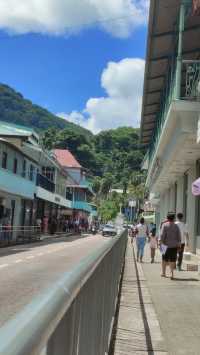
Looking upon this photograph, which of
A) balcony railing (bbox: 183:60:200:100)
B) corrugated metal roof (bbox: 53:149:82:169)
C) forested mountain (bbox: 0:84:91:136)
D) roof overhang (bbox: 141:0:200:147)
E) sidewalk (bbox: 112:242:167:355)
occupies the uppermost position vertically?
forested mountain (bbox: 0:84:91:136)

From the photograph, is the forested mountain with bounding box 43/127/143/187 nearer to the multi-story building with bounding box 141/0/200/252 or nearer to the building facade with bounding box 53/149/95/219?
the building facade with bounding box 53/149/95/219

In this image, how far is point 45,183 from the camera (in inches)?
2078

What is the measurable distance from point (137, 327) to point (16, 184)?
30.8 metres

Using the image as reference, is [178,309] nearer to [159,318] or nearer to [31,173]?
[159,318]

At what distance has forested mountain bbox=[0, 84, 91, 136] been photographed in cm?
15038

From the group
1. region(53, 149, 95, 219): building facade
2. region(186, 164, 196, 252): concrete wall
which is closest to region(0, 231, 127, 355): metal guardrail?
region(186, 164, 196, 252): concrete wall

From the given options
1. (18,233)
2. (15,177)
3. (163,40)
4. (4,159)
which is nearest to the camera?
(163,40)

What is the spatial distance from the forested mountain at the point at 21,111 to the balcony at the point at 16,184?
107 m

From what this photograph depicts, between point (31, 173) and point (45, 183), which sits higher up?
point (31, 173)

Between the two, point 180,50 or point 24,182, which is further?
point 24,182

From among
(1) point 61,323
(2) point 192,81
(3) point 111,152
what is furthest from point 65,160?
(1) point 61,323

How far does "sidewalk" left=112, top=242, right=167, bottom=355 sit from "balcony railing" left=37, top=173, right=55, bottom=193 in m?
37.9

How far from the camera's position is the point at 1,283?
42.2 feet

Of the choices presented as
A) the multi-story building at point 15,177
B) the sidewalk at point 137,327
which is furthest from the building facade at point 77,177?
the sidewalk at point 137,327
